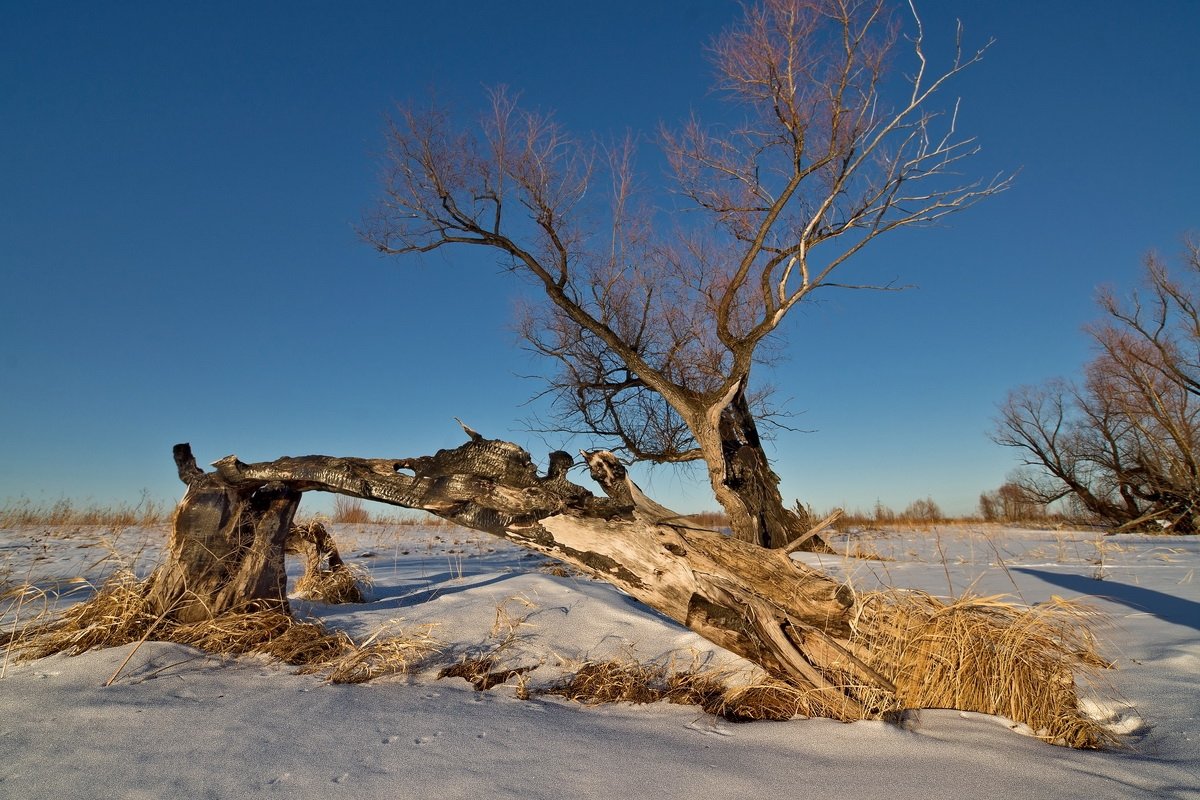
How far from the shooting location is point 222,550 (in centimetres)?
321

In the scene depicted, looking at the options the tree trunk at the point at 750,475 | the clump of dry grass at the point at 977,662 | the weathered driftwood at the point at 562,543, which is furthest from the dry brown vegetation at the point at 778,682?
the tree trunk at the point at 750,475

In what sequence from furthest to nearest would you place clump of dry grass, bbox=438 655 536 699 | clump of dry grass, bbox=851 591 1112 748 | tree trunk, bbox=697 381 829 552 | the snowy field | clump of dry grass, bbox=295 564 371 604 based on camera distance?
1. tree trunk, bbox=697 381 829 552
2. clump of dry grass, bbox=295 564 371 604
3. clump of dry grass, bbox=438 655 536 699
4. clump of dry grass, bbox=851 591 1112 748
5. the snowy field

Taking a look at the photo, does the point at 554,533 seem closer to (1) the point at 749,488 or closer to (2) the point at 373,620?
(2) the point at 373,620

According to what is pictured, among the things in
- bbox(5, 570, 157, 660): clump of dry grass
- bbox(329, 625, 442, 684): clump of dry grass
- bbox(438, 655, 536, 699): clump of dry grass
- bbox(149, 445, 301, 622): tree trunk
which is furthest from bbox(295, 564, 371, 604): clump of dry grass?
bbox(438, 655, 536, 699): clump of dry grass

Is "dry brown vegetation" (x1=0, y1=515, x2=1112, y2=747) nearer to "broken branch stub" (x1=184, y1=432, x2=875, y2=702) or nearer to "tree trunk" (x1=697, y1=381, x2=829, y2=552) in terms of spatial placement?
"broken branch stub" (x1=184, y1=432, x2=875, y2=702)

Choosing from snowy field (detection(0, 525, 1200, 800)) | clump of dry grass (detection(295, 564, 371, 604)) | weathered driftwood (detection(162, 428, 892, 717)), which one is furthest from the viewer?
clump of dry grass (detection(295, 564, 371, 604))

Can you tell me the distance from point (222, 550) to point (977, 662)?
3.55m

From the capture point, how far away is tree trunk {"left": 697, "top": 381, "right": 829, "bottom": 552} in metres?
9.23

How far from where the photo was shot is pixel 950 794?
5.80 feet

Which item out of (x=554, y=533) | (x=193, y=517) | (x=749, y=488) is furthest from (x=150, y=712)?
(x=749, y=488)

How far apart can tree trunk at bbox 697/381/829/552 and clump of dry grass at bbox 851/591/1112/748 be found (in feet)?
19.8

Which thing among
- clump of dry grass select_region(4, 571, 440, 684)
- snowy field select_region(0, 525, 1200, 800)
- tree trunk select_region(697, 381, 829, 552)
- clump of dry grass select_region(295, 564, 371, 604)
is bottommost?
snowy field select_region(0, 525, 1200, 800)

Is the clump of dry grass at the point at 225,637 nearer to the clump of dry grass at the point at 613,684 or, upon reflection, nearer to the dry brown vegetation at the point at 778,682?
the dry brown vegetation at the point at 778,682

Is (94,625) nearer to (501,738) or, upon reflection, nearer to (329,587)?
(329,587)
